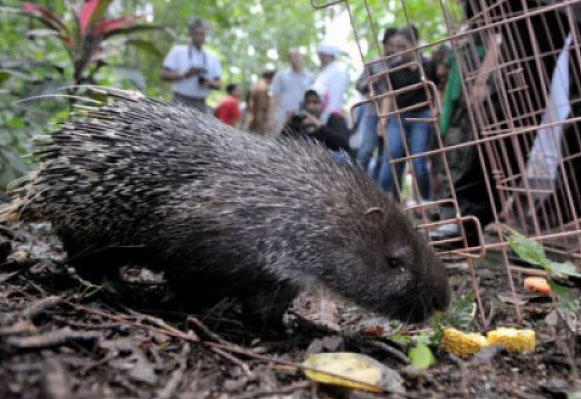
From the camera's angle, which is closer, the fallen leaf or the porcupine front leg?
the fallen leaf

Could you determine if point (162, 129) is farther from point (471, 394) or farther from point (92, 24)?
point (92, 24)

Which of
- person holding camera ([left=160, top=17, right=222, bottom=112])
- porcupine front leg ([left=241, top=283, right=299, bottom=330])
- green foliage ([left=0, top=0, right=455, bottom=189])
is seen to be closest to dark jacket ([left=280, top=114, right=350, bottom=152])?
green foliage ([left=0, top=0, right=455, bottom=189])

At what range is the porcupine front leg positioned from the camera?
2.53m

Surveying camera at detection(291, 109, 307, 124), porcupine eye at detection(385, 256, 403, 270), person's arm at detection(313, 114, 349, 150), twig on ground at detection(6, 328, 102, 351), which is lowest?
porcupine eye at detection(385, 256, 403, 270)

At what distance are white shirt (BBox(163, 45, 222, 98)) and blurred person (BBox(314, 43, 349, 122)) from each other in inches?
50.3

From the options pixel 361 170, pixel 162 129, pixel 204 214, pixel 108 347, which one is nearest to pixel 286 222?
pixel 204 214

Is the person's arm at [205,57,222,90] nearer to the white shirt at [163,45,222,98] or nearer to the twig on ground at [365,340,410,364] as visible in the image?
the white shirt at [163,45,222,98]

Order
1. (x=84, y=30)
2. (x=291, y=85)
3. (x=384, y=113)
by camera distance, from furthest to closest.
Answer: (x=291, y=85) < (x=84, y=30) < (x=384, y=113)

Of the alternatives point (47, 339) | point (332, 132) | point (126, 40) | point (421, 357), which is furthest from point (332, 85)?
point (47, 339)

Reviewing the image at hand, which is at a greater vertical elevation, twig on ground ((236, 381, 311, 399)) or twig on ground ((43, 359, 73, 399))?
twig on ground ((43, 359, 73, 399))

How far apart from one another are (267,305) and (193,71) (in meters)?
4.87

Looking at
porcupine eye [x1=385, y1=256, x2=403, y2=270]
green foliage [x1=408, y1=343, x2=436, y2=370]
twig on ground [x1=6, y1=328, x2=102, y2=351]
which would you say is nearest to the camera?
twig on ground [x1=6, y1=328, x2=102, y2=351]

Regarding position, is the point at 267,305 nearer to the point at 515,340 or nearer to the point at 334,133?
the point at 515,340

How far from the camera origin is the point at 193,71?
6906mm
